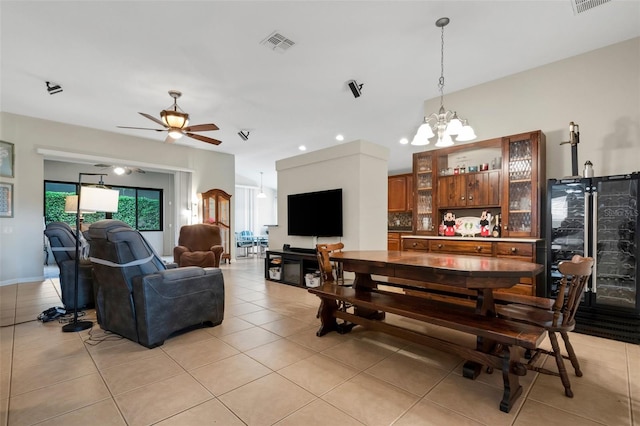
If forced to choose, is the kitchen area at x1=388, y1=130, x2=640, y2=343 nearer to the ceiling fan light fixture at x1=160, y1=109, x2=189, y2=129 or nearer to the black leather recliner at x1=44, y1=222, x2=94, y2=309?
the ceiling fan light fixture at x1=160, y1=109, x2=189, y2=129

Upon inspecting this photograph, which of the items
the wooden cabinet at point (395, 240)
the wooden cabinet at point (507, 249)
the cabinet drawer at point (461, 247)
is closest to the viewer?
the wooden cabinet at point (507, 249)

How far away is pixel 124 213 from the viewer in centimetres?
963

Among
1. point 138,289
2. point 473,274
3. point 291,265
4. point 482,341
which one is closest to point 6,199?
point 138,289

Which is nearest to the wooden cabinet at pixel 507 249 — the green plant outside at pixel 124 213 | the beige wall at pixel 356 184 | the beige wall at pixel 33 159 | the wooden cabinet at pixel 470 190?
the wooden cabinet at pixel 470 190

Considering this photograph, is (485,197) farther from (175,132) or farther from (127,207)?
(127,207)

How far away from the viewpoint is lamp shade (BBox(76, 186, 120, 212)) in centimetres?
326

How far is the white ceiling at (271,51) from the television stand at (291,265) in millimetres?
2621

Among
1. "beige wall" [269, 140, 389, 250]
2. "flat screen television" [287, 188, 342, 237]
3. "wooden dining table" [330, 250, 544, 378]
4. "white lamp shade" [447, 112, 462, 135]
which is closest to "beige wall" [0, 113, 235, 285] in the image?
"flat screen television" [287, 188, 342, 237]

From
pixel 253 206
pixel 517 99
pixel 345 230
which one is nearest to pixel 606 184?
pixel 517 99

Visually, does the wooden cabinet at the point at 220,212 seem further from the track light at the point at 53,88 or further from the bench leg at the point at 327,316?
the bench leg at the point at 327,316

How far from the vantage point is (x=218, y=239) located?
6840mm

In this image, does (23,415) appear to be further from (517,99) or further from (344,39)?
(517,99)

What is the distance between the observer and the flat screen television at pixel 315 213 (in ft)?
16.1

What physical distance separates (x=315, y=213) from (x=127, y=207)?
7.65m
